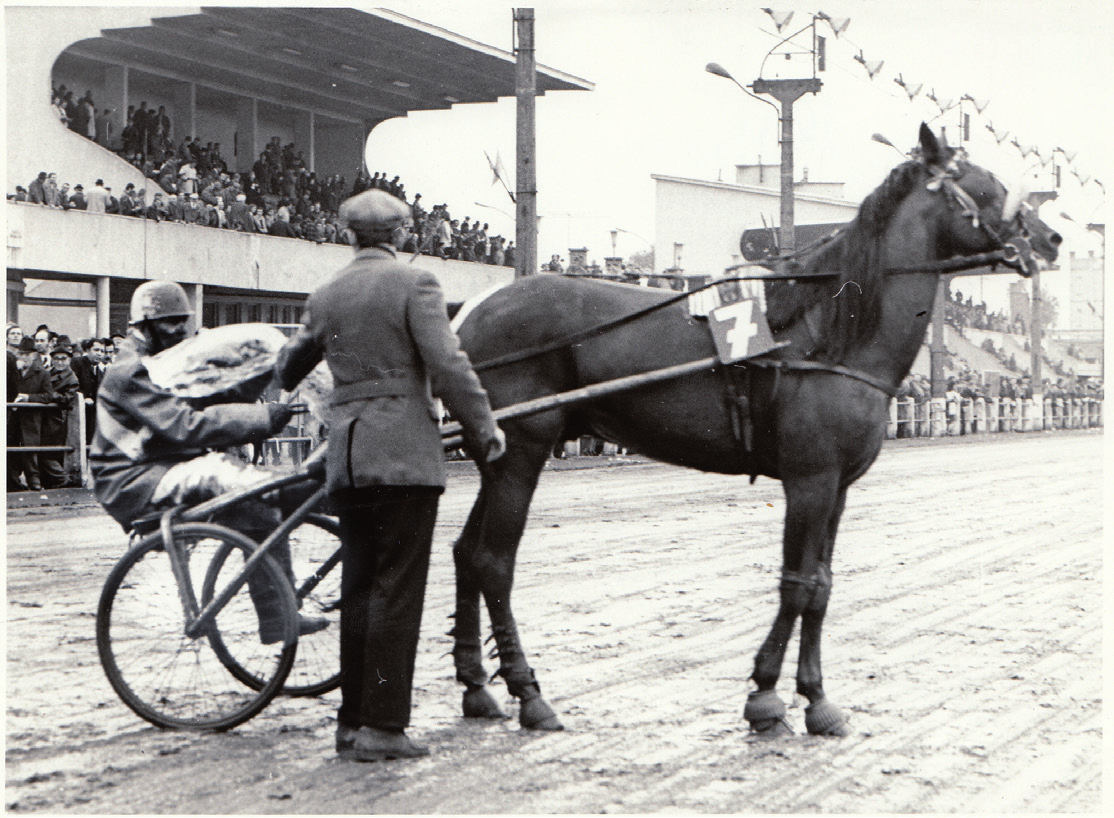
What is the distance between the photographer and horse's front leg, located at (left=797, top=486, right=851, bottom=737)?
17.9ft

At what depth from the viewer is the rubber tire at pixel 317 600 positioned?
601 cm

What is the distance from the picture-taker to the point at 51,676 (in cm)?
623

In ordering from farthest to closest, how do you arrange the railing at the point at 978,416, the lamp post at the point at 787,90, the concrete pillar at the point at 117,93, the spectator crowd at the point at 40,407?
the railing at the point at 978,416, the concrete pillar at the point at 117,93, the spectator crowd at the point at 40,407, the lamp post at the point at 787,90

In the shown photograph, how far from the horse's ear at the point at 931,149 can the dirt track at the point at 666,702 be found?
2.24 metres

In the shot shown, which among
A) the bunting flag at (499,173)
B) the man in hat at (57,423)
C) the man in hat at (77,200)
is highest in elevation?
the man in hat at (77,200)

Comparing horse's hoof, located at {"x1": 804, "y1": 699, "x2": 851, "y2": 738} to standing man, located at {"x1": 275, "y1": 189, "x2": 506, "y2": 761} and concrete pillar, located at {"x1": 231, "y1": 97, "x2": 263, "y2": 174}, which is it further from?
concrete pillar, located at {"x1": 231, "y1": 97, "x2": 263, "y2": 174}

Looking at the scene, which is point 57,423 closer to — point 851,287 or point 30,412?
point 30,412

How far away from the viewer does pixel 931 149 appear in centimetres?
573

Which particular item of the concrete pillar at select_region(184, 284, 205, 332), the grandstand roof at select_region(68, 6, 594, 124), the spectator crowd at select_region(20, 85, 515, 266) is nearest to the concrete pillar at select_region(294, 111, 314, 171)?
the spectator crowd at select_region(20, 85, 515, 266)

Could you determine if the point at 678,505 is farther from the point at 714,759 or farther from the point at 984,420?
the point at 984,420

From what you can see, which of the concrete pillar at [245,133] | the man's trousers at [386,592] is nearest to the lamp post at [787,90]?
the man's trousers at [386,592]

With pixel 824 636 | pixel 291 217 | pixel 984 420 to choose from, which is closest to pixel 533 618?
pixel 824 636

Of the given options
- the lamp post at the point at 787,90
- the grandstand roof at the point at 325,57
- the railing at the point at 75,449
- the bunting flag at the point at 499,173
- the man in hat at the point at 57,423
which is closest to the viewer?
the lamp post at the point at 787,90

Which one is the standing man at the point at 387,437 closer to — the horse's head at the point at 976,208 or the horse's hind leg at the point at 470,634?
the horse's hind leg at the point at 470,634
